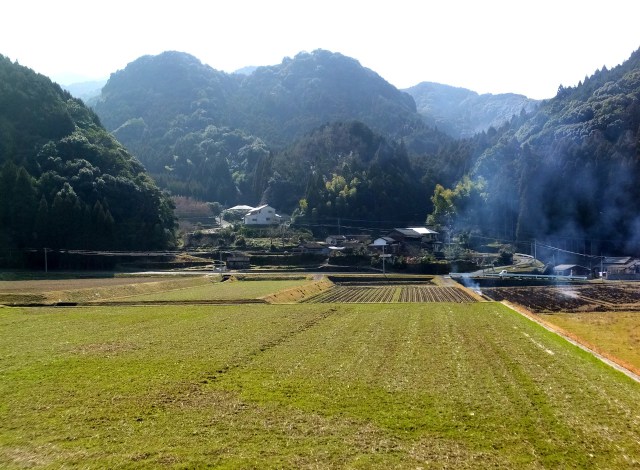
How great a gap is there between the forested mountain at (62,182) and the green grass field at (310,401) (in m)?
42.6

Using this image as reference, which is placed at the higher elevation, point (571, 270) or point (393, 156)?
point (393, 156)

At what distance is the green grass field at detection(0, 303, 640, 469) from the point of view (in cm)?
838

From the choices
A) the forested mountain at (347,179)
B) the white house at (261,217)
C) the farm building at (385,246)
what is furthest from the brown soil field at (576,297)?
the white house at (261,217)

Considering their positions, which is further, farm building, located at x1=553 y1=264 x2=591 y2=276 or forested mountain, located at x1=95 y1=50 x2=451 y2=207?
forested mountain, located at x1=95 y1=50 x2=451 y2=207

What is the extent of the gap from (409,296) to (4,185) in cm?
4500

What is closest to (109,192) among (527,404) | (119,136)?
(527,404)

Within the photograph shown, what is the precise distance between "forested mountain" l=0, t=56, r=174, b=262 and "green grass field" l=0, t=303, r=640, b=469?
42636 mm

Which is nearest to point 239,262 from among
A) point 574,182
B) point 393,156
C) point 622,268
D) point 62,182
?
point 62,182

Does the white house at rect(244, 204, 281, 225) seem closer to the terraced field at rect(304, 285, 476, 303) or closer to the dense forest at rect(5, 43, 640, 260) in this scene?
the dense forest at rect(5, 43, 640, 260)

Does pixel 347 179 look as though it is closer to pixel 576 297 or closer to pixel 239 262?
pixel 239 262

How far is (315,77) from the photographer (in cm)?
19962

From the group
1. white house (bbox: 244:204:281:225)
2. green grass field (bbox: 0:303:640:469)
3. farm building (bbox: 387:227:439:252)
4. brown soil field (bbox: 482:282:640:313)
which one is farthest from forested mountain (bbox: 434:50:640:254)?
green grass field (bbox: 0:303:640:469)

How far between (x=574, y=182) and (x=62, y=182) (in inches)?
2660

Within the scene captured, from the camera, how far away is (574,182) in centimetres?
7606
